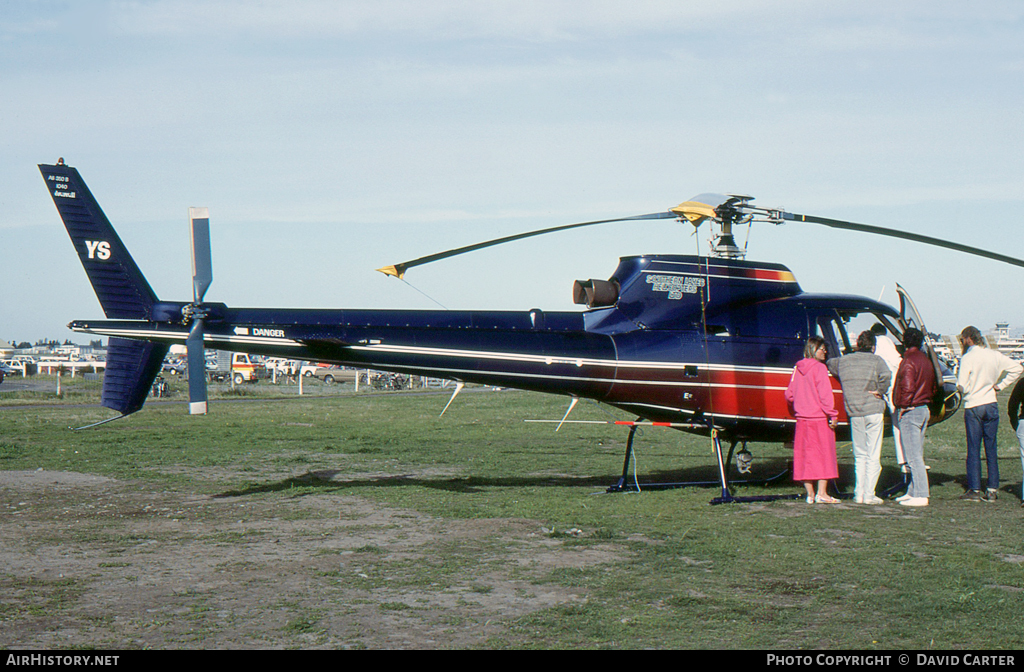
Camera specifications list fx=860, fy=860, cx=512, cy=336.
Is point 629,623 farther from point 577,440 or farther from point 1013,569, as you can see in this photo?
point 577,440

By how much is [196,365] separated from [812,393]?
7.73 m

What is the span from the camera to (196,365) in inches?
418

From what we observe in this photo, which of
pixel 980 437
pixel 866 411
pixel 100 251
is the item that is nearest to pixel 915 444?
pixel 866 411

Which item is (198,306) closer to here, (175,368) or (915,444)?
(915,444)

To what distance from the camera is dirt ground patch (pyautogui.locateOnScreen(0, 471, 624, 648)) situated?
562cm

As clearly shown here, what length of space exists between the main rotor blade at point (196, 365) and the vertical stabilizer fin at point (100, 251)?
Result: 69 centimetres

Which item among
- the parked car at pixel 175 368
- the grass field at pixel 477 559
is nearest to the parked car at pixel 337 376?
the parked car at pixel 175 368

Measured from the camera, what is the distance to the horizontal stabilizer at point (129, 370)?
430 inches

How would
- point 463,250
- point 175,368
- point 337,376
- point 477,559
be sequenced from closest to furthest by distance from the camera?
1. point 477,559
2. point 463,250
3. point 337,376
4. point 175,368

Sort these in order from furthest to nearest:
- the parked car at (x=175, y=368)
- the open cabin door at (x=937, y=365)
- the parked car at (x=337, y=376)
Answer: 1. the parked car at (x=175, y=368)
2. the parked car at (x=337, y=376)
3. the open cabin door at (x=937, y=365)

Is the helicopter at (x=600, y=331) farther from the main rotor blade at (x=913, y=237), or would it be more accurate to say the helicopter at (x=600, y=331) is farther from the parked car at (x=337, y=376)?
the parked car at (x=337, y=376)

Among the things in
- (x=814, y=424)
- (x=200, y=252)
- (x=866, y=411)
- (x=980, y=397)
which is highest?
(x=200, y=252)

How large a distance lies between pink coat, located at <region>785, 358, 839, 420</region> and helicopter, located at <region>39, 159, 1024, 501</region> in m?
0.73

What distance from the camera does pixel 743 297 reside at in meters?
11.9
